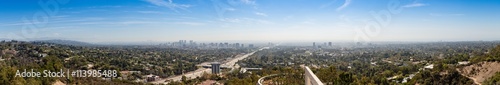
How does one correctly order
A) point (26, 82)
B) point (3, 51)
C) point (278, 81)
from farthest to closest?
point (3, 51)
point (26, 82)
point (278, 81)

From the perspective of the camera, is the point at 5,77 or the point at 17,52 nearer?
the point at 5,77

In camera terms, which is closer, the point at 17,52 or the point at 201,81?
the point at 201,81

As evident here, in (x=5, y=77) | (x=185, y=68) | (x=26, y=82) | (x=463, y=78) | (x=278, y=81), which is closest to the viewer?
(x=278, y=81)

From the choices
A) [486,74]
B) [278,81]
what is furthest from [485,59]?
[278,81]

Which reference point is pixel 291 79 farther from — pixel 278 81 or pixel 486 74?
pixel 486 74

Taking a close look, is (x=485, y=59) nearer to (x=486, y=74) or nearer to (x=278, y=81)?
(x=486, y=74)

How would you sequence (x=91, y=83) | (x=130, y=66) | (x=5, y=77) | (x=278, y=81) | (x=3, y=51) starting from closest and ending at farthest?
(x=278, y=81), (x=5, y=77), (x=91, y=83), (x=3, y=51), (x=130, y=66)

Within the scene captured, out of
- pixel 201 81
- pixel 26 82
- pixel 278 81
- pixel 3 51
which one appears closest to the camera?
pixel 278 81

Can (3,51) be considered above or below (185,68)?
above

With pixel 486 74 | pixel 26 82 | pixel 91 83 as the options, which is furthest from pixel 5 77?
pixel 486 74
